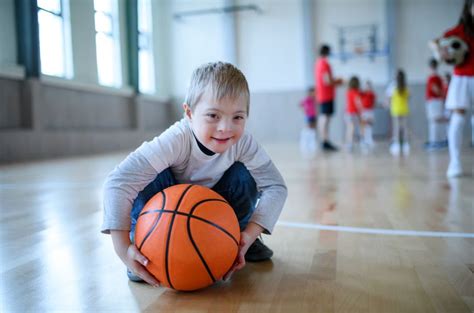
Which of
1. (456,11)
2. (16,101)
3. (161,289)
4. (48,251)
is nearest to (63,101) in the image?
(16,101)

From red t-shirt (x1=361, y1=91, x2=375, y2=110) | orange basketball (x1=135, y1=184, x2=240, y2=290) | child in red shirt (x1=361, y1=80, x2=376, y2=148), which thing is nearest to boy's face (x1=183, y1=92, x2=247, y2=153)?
orange basketball (x1=135, y1=184, x2=240, y2=290)

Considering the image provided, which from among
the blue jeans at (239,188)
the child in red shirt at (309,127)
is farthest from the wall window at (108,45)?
the blue jeans at (239,188)

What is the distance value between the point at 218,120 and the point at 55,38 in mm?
6743

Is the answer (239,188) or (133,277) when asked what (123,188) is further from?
(239,188)

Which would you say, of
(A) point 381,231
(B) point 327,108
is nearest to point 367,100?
(B) point 327,108

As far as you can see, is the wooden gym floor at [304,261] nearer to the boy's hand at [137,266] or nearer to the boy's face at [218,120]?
the boy's hand at [137,266]

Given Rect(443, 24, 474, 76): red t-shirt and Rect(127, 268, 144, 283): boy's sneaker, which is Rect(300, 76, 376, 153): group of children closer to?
Rect(443, 24, 474, 76): red t-shirt

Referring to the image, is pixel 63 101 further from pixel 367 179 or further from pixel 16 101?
pixel 367 179

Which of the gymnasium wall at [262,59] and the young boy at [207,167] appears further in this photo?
the gymnasium wall at [262,59]

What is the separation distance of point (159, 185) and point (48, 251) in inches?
21.6

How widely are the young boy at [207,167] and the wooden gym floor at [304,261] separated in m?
0.10

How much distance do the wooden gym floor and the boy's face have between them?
40cm

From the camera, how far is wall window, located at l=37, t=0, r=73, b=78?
6.71 meters

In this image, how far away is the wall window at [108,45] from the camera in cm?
844
